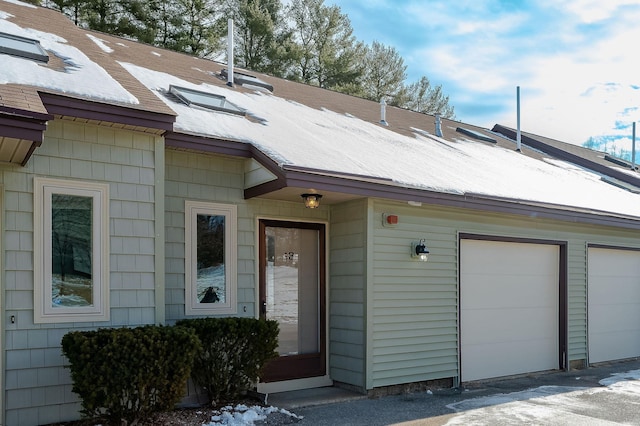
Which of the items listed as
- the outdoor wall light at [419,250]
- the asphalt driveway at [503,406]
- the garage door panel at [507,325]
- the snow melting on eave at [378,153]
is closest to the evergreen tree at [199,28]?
the snow melting on eave at [378,153]

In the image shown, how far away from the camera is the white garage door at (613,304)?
9477 millimetres

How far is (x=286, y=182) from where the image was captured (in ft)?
18.7

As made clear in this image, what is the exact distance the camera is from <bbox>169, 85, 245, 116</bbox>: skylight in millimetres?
6992

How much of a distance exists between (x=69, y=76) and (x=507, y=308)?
6.28m

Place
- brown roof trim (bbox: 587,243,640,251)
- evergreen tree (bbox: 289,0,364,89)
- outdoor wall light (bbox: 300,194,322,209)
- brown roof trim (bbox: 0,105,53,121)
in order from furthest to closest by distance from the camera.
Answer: evergreen tree (bbox: 289,0,364,89)
brown roof trim (bbox: 587,243,640,251)
outdoor wall light (bbox: 300,194,322,209)
brown roof trim (bbox: 0,105,53,121)

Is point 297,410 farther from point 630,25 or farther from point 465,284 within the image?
point 630,25

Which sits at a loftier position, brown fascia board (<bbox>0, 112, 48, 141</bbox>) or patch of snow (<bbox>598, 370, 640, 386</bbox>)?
brown fascia board (<bbox>0, 112, 48, 141</bbox>)

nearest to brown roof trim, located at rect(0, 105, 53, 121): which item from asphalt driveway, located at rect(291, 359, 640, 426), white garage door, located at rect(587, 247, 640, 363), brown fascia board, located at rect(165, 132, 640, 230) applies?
brown fascia board, located at rect(165, 132, 640, 230)

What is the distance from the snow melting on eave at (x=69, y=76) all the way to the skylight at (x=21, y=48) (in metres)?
0.12

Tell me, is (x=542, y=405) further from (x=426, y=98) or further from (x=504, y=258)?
(x=426, y=98)

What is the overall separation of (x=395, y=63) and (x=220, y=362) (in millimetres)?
23258

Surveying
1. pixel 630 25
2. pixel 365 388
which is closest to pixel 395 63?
pixel 630 25

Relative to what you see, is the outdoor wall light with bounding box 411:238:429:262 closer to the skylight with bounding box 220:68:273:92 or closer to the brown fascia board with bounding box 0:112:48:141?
the skylight with bounding box 220:68:273:92

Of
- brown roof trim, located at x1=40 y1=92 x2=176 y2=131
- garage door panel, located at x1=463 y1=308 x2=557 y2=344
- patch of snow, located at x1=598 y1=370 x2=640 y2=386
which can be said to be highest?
brown roof trim, located at x1=40 y1=92 x2=176 y2=131
